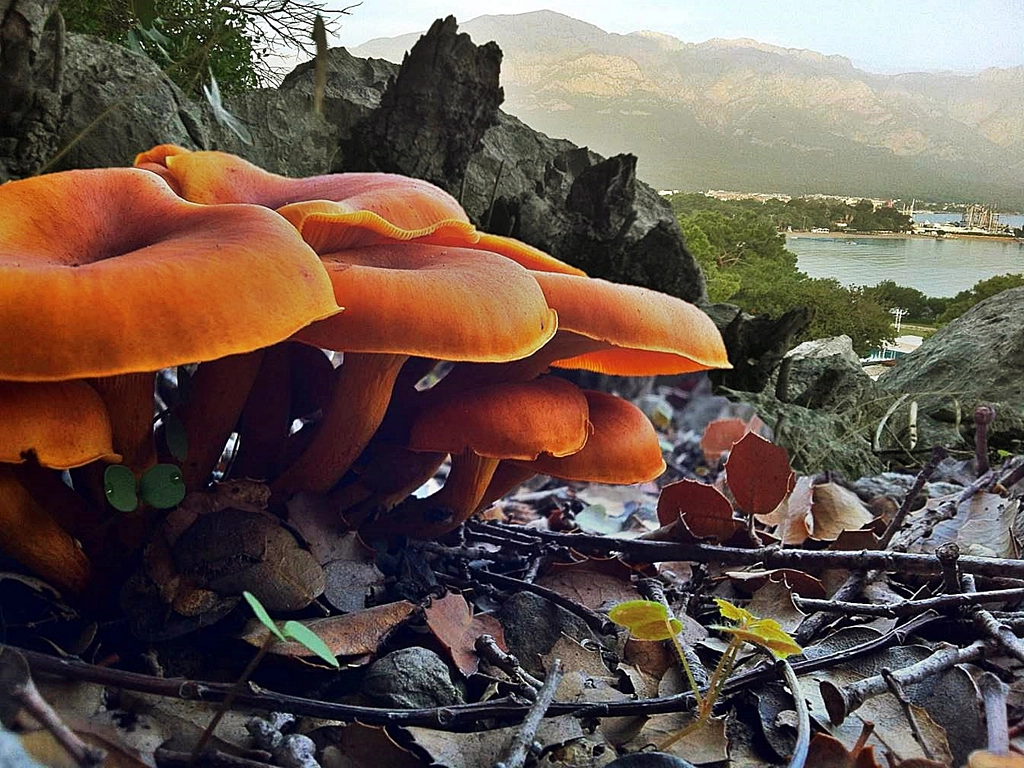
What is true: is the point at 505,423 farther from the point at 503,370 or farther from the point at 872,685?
the point at 872,685

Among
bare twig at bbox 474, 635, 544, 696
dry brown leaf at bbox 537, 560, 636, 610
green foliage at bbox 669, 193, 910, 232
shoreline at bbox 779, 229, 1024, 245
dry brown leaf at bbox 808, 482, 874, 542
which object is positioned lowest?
dry brown leaf at bbox 537, 560, 636, 610

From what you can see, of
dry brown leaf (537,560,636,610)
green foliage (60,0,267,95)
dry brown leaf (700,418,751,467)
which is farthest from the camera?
dry brown leaf (700,418,751,467)

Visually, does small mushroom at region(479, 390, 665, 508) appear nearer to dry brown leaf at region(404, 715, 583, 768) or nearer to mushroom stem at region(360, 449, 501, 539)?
mushroom stem at region(360, 449, 501, 539)

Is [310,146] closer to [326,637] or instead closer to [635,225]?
[635,225]

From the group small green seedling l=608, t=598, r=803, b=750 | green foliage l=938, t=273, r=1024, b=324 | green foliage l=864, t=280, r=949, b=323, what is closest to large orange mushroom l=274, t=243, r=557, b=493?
small green seedling l=608, t=598, r=803, b=750

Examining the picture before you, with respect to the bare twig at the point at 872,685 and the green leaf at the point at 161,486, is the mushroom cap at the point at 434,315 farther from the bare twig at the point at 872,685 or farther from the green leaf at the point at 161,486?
the bare twig at the point at 872,685

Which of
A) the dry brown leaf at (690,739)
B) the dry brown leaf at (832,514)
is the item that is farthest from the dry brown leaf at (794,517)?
the dry brown leaf at (690,739)

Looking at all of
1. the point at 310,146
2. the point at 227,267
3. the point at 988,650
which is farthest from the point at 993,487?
the point at 310,146

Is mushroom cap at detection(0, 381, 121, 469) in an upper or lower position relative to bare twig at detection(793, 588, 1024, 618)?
upper
